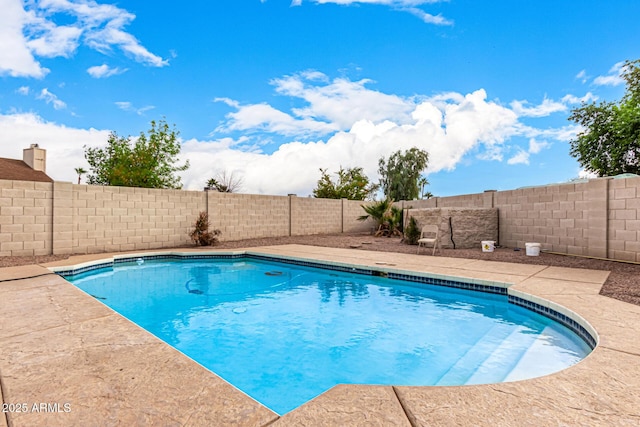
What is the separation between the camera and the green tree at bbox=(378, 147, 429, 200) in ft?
90.5

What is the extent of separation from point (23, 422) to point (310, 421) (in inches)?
53.1

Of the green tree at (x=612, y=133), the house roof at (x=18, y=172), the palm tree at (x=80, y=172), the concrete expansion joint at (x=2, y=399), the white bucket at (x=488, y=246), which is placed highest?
the green tree at (x=612, y=133)

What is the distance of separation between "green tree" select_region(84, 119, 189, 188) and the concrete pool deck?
17.5m

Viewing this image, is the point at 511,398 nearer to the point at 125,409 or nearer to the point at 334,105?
the point at 125,409

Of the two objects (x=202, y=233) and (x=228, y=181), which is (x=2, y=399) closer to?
(x=202, y=233)

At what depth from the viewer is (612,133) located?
17438 millimetres

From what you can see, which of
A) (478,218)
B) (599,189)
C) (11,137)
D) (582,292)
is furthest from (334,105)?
(11,137)

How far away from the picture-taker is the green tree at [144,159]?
60.6ft

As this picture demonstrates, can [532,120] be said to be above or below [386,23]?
below

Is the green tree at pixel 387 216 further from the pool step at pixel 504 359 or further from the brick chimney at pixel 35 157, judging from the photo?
the brick chimney at pixel 35 157

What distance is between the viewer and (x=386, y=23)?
32.6 feet

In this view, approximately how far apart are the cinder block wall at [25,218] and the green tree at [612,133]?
21.8 meters

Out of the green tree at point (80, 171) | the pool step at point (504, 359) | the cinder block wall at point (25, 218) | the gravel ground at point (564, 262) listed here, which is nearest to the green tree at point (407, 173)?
the gravel ground at point (564, 262)

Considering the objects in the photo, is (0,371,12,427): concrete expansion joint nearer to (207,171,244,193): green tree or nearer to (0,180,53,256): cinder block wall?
(0,180,53,256): cinder block wall
